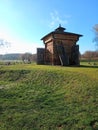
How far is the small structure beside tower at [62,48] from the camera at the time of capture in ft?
63.2

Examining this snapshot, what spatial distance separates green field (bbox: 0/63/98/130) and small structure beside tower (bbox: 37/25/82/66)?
24.7ft

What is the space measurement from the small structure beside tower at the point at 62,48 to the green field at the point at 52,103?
7.54m

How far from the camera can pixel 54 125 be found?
20.3ft


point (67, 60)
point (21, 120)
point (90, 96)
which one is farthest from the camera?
point (67, 60)

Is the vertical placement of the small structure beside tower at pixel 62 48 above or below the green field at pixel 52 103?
above

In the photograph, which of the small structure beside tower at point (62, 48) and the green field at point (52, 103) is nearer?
the green field at point (52, 103)

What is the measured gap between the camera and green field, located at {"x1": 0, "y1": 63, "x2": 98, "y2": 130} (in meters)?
6.24

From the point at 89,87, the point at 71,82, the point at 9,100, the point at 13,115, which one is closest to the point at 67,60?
the point at 71,82

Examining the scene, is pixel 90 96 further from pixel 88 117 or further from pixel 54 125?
pixel 54 125

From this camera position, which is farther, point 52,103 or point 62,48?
point 62,48

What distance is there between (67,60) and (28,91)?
10.0 metres

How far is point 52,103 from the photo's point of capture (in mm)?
7832

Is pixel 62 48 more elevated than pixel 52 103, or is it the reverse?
Result: pixel 62 48

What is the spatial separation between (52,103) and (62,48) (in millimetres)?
12141
